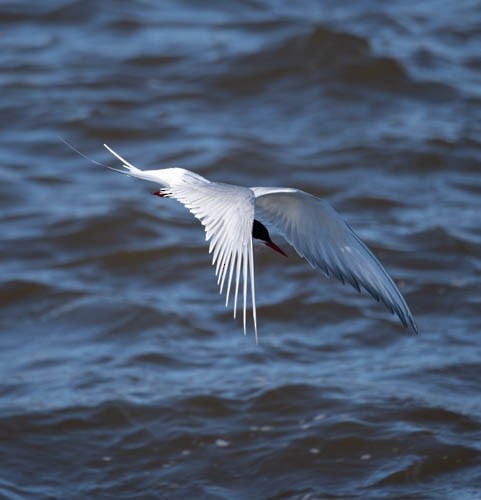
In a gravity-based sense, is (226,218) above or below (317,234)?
above

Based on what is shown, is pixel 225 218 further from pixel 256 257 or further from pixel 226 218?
pixel 256 257

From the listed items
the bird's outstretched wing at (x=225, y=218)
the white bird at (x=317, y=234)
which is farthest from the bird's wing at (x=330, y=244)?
the bird's outstretched wing at (x=225, y=218)

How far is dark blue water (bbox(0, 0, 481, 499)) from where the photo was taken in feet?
16.4

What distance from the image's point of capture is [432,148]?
7934mm

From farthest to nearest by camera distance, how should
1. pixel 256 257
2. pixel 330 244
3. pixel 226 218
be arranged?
pixel 256 257, pixel 330 244, pixel 226 218

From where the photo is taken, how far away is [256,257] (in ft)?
22.5

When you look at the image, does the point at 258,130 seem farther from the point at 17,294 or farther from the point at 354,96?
the point at 17,294

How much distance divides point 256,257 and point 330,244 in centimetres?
267

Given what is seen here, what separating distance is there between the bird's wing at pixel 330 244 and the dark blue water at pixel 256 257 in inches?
41.9

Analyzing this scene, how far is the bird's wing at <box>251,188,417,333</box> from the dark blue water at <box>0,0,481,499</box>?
3.49ft

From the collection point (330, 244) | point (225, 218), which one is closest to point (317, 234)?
point (330, 244)

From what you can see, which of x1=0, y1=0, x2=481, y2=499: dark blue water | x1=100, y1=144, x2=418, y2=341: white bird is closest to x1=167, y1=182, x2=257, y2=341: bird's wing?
x1=100, y1=144, x2=418, y2=341: white bird

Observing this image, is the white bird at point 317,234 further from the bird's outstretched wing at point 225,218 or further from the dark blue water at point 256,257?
the dark blue water at point 256,257

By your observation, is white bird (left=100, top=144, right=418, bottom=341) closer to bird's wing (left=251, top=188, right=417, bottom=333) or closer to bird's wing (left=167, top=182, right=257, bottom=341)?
bird's wing (left=251, top=188, right=417, bottom=333)
